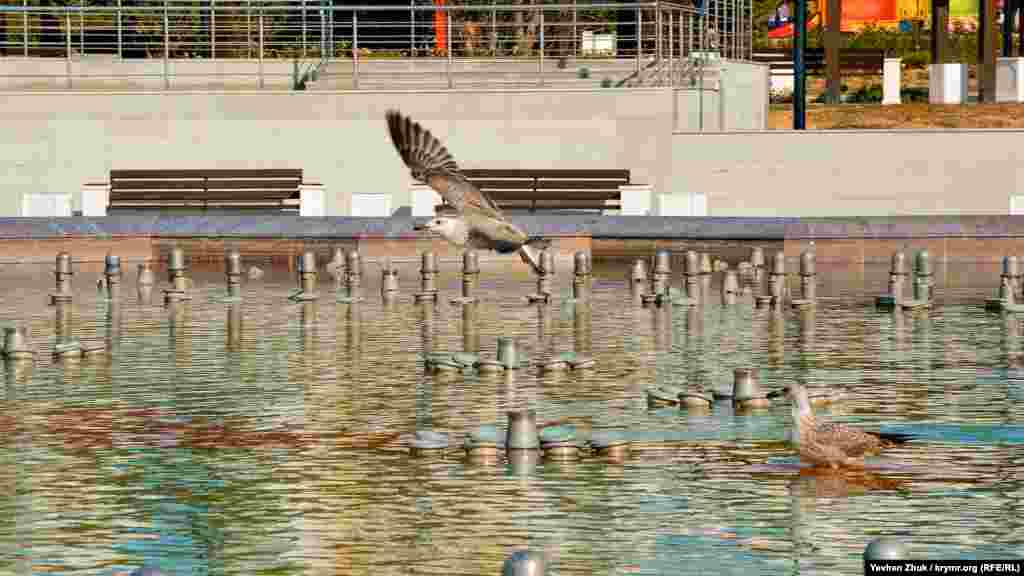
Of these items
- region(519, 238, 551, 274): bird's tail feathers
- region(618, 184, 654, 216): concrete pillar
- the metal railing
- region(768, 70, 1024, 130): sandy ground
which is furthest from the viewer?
region(768, 70, 1024, 130): sandy ground

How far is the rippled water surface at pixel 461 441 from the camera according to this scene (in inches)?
549

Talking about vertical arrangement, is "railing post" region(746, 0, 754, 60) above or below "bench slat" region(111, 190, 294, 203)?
above

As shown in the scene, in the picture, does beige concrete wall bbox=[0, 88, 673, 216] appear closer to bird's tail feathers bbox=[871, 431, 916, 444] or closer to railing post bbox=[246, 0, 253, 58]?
railing post bbox=[246, 0, 253, 58]

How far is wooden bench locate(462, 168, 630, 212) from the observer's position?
4131 centimetres

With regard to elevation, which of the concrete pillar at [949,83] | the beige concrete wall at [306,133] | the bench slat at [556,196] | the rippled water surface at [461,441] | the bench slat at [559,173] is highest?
the concrete pillar at [949,83]

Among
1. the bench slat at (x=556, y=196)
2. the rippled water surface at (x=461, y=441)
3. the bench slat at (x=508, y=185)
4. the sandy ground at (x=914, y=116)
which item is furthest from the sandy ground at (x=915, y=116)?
the rippled water surface at (x=461, y=441)

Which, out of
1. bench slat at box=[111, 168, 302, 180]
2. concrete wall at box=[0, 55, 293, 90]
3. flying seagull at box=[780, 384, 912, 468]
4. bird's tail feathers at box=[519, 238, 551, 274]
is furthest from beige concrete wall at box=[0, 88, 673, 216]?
flying seagull at box=[780, 384, 912, 468]

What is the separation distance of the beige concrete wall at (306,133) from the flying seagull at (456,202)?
20.2 m

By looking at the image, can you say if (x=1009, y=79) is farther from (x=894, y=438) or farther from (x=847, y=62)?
(x=894, y=438)

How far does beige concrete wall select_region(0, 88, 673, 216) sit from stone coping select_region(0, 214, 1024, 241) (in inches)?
215

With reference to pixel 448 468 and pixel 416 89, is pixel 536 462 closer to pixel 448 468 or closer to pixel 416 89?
pixel 448 468

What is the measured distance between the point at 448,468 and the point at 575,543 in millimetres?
2990

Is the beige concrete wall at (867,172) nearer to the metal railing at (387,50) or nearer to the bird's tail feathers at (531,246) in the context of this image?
the metal railing at (387,50)

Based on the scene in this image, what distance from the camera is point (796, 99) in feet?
148
